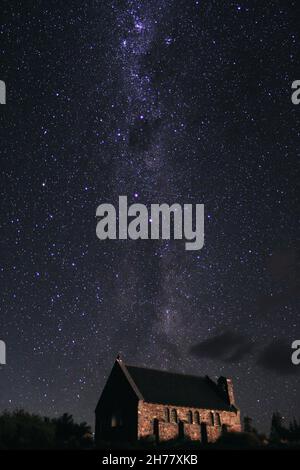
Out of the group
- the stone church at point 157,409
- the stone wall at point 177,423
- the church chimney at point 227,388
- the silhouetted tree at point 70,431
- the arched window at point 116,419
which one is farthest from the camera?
the church chimney at point 227,388

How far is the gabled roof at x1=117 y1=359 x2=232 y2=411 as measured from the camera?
4438 cm

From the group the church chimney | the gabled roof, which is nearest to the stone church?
the gabled roof

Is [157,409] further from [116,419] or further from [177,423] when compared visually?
[116,419]

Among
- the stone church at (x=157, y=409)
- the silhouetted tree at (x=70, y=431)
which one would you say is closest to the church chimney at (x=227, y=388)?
the stone church at (x=157, y=409)

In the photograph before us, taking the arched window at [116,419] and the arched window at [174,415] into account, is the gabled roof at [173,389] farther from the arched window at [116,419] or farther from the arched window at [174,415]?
the arched window at [116,419]

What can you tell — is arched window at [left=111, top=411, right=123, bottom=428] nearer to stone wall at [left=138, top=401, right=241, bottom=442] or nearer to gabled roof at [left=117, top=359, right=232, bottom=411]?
stone wall at [left=138, top=401, right=241, bottom=442]

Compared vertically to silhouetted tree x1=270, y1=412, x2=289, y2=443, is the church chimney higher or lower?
higher

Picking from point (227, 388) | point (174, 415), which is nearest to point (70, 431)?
point (174, 415)

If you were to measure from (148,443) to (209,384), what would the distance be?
55.0ft

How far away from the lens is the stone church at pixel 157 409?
42125 mm

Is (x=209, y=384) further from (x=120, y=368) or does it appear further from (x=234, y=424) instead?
(x=120, y=368)

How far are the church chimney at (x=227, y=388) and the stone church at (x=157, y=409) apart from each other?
16 centimetres

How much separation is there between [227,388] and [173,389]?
825 centimetres
